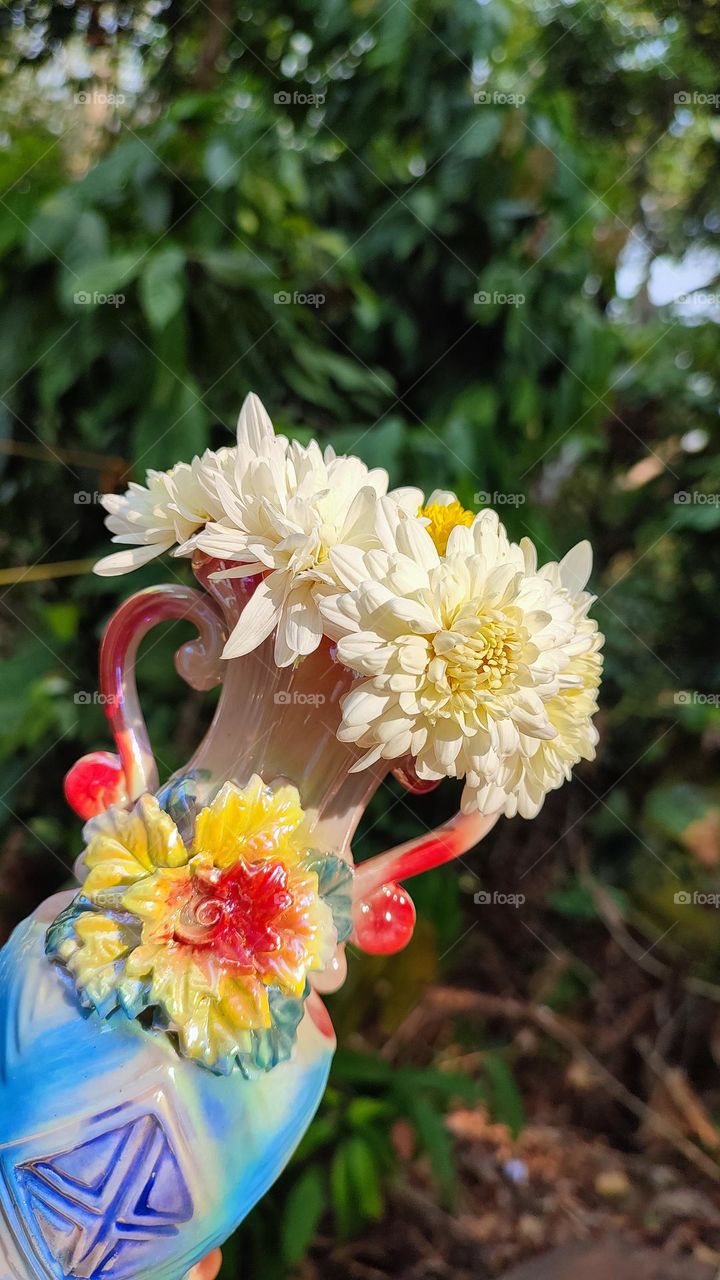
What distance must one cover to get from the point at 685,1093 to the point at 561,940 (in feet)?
1.09

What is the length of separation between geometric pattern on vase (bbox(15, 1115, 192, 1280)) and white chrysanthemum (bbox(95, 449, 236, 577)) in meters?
0.30

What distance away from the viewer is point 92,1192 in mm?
460

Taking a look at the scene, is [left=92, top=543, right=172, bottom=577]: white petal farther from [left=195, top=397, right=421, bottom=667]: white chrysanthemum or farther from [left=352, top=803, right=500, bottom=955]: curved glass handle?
[left=352, top=803, right=500, bottom=955]: curved glass handle

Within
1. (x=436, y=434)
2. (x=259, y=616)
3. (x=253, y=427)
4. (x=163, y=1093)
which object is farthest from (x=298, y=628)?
(x=436, y=434)

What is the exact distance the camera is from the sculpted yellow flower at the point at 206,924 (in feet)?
1.52

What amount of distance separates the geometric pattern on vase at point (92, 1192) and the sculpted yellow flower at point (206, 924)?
53 mm

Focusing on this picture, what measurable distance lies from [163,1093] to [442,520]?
1.10ft

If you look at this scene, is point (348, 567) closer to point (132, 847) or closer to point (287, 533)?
point (287, 533)

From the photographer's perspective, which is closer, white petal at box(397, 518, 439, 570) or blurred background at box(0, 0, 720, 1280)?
white petal at box(397, 518, 439, 570)

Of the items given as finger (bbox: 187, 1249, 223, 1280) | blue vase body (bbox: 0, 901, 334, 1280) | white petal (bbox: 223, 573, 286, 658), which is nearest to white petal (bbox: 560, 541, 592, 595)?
white petal (bbox: 223, 573, 286, 658)

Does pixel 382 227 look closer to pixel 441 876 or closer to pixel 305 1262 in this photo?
pixel 441 876

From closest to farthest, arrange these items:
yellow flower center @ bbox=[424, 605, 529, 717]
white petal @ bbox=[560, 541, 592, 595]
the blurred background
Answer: yellow flower center @ bbox=[424, 605, 529, 717]
white petal @ bbox=[560, 541, 592, 595]
the blurred background

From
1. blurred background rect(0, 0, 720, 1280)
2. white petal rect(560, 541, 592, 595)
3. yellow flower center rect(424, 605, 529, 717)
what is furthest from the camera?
blurred background rect(0, 0, 720, 1280)

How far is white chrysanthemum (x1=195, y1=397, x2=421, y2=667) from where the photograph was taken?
48cm
